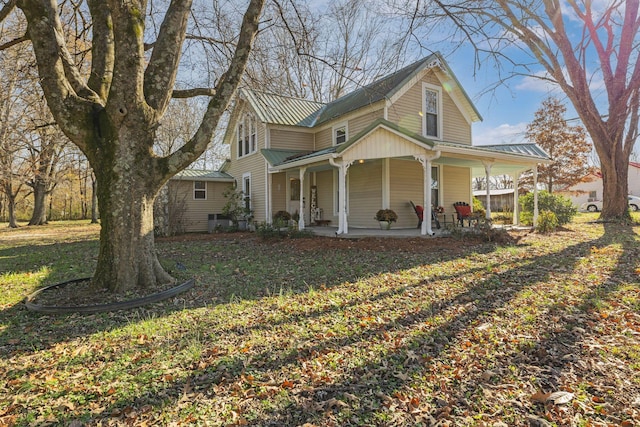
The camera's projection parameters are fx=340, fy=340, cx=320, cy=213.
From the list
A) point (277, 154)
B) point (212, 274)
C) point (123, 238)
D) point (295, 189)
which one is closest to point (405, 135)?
point (212, 274)

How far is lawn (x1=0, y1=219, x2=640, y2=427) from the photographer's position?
2400 millimetres

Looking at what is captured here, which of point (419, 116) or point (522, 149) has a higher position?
point (419, 116)

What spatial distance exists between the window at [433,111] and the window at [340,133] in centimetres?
335

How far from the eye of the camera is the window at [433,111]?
45.2ft

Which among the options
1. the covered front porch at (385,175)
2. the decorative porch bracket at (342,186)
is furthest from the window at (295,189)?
the decorative porch bracket at (342,186)

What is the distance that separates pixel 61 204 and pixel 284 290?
147 ft

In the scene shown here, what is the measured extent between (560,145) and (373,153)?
24490 millimetres

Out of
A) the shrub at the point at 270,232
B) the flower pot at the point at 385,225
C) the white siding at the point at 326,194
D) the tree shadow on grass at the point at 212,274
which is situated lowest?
the tree shadow on grass at the point at 212,274

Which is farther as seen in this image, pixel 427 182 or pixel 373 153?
pixel 373 153

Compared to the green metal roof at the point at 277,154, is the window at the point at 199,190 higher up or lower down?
lower down

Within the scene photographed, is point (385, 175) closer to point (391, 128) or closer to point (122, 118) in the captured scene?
point (391, 128)

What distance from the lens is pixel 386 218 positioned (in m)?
11.7

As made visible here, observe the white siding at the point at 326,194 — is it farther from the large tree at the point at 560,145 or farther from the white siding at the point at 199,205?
the large tree at the point at 560,145

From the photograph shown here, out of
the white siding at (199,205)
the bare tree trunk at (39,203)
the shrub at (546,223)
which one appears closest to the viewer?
the shrub at (546,223)
